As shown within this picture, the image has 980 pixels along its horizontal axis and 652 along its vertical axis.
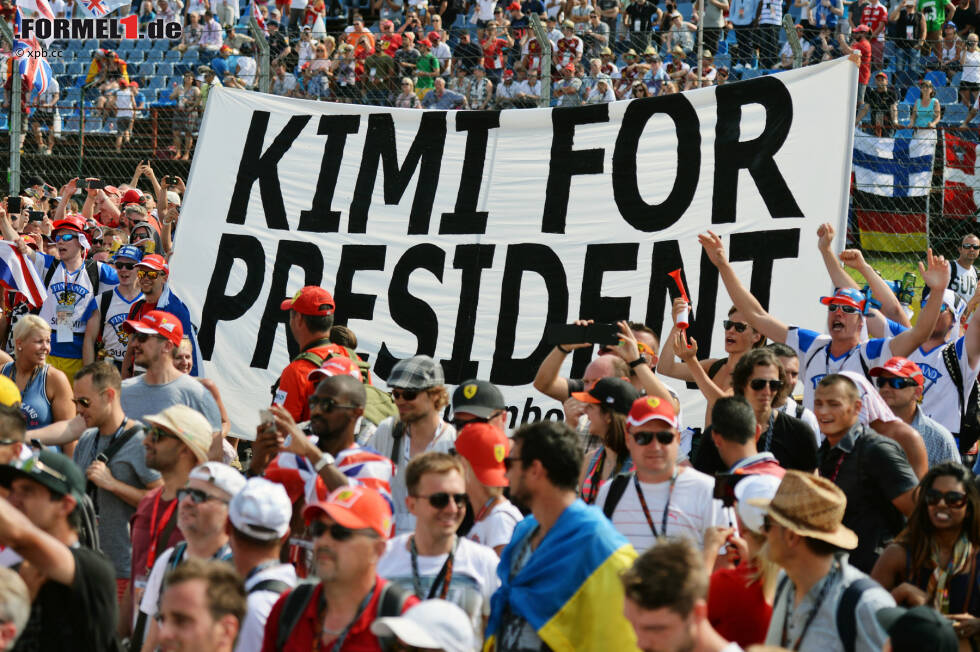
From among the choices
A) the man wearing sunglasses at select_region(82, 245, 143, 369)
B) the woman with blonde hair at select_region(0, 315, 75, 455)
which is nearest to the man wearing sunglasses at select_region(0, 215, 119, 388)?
the man wearing sunglasses at select_region(82, 245, 143, 369)

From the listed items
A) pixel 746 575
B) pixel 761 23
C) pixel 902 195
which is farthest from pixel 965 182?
pixel 746 575

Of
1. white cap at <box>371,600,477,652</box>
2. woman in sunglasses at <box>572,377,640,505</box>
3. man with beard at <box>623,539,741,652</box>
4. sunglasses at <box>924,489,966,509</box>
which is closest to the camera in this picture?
man with beard at <box>623,539,741,652</box>

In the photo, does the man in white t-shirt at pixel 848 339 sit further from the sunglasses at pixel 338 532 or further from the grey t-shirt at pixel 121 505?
the sunglasses at pixel 338 532

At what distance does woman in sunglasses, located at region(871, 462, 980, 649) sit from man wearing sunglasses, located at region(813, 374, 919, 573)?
0.38 meters

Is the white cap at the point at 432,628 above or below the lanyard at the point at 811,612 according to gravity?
above

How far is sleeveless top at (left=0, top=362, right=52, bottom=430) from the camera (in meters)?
6.63

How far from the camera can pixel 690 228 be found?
8.02m

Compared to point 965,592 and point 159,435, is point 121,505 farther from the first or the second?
point 965,592

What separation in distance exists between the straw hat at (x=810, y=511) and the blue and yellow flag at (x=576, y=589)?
427mm

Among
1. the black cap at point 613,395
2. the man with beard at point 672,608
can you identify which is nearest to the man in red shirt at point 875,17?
the black cap at point 613,395

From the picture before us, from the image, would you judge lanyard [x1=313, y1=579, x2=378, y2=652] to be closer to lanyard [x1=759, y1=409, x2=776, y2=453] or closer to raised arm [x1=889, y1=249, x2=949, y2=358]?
lanyard [x1=759, y1=409, x2=776, y2=453]

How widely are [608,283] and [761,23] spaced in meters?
10.6

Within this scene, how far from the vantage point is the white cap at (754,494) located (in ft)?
12.1

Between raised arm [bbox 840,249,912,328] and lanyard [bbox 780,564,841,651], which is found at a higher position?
lanyard [bbox 780,564,841,651]
